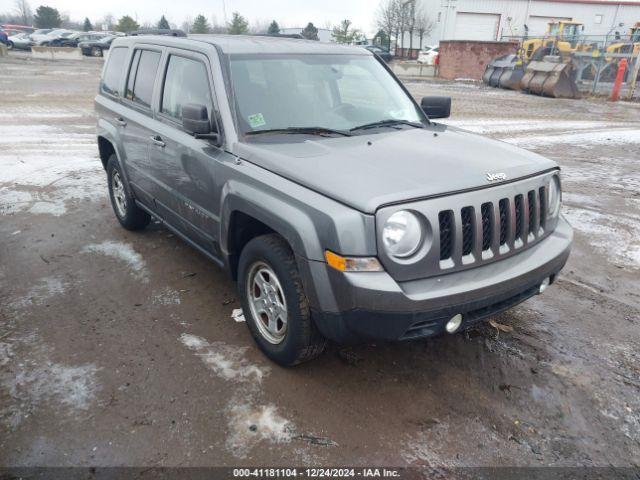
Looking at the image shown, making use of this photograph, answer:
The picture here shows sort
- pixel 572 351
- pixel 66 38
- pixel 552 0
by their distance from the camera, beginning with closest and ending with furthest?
pixel 572 351 → pixel 66 38 → pixel 552 0

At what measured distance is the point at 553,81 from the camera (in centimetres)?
1953

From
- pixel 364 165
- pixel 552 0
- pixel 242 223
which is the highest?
pixel 552 0

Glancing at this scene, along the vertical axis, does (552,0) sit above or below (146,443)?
above

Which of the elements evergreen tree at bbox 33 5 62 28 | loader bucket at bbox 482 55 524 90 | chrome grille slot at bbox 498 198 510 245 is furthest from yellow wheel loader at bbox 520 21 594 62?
evergreen tree at bbox 33 5 62 28

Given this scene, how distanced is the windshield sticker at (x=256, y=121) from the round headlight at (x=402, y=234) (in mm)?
1327

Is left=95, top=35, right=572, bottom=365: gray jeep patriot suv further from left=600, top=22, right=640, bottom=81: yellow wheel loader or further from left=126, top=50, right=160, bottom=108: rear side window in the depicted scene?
left=600, top=22, right=640, bottom=81: yellow wheel loader

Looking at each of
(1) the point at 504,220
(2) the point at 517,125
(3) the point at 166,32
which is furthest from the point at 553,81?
(1) the point at 504,220

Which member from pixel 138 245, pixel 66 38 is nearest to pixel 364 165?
pixel 138 245

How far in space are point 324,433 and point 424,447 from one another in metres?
0.53

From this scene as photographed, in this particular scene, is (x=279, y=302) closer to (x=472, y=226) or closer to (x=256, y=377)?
(x=256, y=377)

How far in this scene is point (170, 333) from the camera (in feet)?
11.8

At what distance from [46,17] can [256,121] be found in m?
75.3

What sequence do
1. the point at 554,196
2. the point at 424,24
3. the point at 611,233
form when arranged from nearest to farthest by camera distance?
the point at 554,196 < the point at 611,233 < the point at 424,24

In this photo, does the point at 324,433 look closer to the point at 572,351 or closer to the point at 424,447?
the point at 424,447
